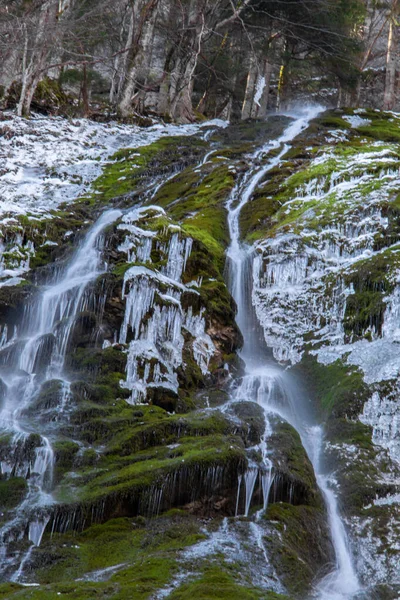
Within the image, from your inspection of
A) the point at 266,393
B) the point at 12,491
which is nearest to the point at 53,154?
the point at 266,393

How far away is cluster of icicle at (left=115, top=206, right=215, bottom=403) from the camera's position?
988cm

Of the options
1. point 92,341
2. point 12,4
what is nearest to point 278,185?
point 92,341

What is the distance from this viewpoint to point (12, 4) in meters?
24.0

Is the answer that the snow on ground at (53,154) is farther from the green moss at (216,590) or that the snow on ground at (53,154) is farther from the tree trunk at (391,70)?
the green moss at (216,590)

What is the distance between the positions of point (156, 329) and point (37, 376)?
2.18m

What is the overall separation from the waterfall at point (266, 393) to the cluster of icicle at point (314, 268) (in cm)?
30

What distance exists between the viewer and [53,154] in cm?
1892

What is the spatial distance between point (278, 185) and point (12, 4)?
1454cm

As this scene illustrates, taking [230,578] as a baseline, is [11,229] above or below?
above

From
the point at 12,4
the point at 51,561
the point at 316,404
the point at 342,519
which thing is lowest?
the point at 51,561

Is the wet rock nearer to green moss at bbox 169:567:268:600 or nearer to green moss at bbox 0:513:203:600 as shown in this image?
green moss at bbox 0:513:203:600

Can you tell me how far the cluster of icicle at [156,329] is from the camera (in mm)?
9875

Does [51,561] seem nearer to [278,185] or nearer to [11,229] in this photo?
[11,229]

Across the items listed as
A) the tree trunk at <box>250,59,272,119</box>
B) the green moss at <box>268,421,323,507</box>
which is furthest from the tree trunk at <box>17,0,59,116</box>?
the green moss at <box>268,421,323,507</box>
